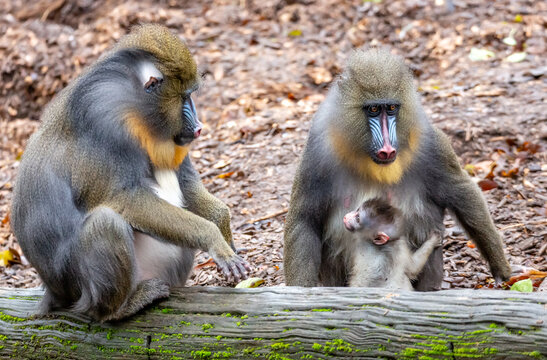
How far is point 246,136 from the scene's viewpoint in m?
7.55

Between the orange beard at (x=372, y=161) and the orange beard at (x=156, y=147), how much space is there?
0.83 meters

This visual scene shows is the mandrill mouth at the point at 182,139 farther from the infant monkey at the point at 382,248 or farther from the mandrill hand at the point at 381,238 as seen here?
the mandrill hand at the point at 381,238

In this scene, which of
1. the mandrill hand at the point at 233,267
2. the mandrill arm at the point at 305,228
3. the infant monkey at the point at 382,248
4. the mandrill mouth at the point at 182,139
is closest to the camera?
the mandrill hand at the point at 233,267

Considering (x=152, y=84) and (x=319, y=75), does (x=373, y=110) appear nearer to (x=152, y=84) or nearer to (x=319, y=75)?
(x=152, y=84)

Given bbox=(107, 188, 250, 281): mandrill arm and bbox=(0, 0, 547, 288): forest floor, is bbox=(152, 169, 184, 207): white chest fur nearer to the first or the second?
bbox=(107, 188, 250, 281): mandrill arm

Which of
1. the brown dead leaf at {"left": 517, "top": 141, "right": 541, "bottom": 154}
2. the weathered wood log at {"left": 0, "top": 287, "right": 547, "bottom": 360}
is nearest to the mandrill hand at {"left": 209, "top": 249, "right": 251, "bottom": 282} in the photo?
the weathered wood log at {"left": 0, "top": 287, "right": 547, "bottom": 360}

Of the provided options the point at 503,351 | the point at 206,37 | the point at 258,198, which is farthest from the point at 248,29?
the point at 503,351

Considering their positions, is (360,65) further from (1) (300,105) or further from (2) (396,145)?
(1) (300,105)

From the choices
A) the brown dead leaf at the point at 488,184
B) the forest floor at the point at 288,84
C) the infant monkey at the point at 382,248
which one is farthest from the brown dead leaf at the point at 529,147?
the infant monkey at the point at 382,248

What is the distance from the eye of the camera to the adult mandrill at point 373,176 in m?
4.03

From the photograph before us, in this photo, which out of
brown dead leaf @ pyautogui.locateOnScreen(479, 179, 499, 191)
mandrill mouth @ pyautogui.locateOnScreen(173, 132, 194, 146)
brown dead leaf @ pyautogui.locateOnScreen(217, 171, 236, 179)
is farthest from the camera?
brown dead leaf @ pyautogui.locateOnScreen(217, 171, 236, 179)

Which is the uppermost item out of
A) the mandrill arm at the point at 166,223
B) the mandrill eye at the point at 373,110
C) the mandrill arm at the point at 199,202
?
the mandrill eye at the point at 373,110

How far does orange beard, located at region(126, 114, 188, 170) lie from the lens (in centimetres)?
405

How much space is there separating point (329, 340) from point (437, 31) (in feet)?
20.1
